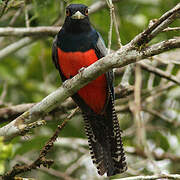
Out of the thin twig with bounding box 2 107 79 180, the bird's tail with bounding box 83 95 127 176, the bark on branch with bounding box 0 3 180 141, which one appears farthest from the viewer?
the bird's tail with bounding box 83 95 127 176

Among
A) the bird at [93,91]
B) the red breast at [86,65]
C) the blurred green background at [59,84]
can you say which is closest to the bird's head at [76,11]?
the bird at [93,91]

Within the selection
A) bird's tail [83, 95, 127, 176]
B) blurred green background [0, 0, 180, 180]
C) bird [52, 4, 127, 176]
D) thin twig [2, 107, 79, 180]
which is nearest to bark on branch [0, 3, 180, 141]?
thin twig [2, 107, 79, 180]

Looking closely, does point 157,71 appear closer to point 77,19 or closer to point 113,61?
point 77,19

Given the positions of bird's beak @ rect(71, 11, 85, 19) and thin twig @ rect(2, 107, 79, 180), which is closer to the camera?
thin twig @ rect(2, 107, 79, 180)

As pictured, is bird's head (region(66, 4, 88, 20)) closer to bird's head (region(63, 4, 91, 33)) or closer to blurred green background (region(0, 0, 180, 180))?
bird's head (region(63, 4, 91, 33))

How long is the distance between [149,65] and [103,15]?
3.31 feet

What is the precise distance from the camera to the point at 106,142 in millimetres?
5145

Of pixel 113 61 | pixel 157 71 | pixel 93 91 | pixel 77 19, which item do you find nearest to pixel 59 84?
pixel 93 91

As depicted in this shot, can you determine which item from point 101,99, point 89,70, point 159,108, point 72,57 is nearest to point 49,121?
point 101,99

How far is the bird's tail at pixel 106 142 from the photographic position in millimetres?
4965

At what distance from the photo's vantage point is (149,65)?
19.6ft

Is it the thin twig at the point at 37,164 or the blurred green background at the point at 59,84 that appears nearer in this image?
the thin twig at the point at 37,164

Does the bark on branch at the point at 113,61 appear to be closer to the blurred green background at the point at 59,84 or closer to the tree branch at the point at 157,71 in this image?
the tree branch at the point at 157,71

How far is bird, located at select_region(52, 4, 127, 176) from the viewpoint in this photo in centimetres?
499
